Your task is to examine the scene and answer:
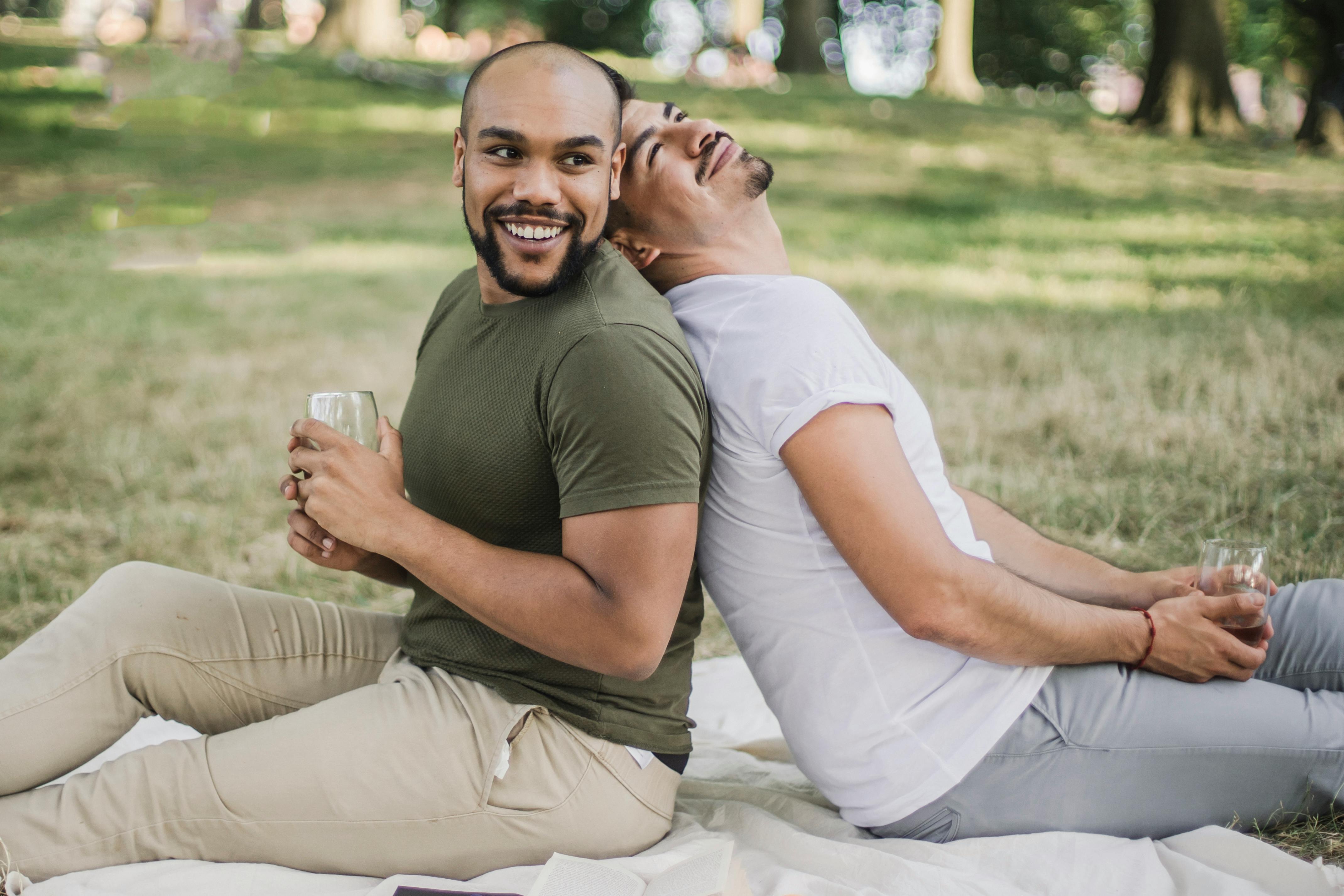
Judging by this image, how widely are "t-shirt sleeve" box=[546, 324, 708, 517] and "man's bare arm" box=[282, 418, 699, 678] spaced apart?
4 centimetres

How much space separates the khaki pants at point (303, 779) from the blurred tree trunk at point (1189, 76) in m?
13.9

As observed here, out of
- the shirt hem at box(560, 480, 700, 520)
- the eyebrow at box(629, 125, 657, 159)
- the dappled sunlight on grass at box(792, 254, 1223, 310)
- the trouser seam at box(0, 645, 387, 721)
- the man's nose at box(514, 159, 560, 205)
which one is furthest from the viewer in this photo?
the dappled sunlight on grass at box(792, 254, 1223, 310)

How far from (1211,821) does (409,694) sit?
1655 mm

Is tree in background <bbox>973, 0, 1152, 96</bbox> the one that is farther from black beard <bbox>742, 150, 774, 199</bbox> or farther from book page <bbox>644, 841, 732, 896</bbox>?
book page <bbox>644, 841, 732, 896</bbox>

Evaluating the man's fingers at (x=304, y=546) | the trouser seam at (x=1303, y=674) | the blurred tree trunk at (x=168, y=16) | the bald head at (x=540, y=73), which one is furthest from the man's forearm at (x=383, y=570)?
the blurred tree trunk at (x=168, y=16)

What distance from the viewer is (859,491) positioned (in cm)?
205

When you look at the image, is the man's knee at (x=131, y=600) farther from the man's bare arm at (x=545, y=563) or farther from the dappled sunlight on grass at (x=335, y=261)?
the dappled sunlight on grass at (x=335, y=261)

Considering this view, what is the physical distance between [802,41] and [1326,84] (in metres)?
12.3

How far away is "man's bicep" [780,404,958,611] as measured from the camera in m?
2.06

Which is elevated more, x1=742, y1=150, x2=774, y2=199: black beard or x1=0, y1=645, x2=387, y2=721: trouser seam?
x1=742, y1=150, x2=774, y2=199: black beard

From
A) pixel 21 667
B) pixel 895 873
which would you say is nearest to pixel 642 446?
pixel 895 873

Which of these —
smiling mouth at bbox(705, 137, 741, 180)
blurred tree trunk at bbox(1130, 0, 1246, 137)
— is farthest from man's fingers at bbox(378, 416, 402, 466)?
blurred tree trunk at bbox(1130, 0, 1246, 137)

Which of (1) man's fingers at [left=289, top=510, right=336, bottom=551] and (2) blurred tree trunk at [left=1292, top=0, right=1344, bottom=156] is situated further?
(2) blurred tree trunk at [left=1292, top=0, right=1344, bottom=156]

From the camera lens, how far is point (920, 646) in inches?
88.0
